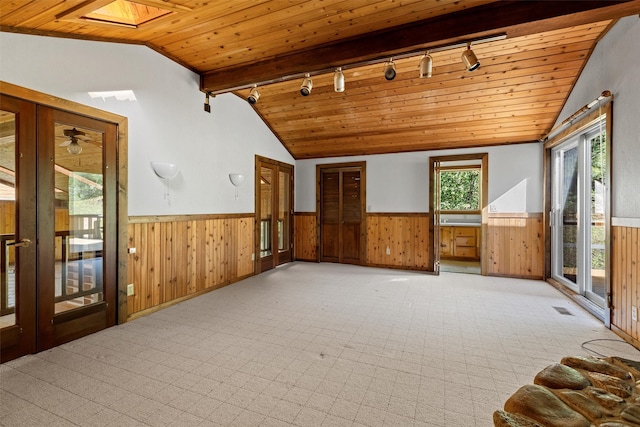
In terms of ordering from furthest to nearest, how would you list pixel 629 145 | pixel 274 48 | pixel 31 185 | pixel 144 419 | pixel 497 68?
pixel 497 68 → pixel 274 48 → pixel 629 145 → pixel 31 185 → pixel 144 419

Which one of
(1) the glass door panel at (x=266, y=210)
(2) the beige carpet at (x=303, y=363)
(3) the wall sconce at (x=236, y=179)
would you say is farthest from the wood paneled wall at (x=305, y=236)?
(2) the beige carpet at (x=303, y=363)

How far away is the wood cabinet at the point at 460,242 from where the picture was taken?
700cm

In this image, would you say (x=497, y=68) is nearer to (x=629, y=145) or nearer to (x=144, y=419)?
(x=629, y=145)

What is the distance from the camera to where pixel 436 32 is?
→ 9.27 ft

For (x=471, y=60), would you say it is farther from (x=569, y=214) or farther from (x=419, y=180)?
(x=419, y=180)

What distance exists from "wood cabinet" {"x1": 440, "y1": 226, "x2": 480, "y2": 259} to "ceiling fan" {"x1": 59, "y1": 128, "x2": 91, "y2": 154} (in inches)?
272

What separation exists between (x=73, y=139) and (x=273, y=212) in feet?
11.7

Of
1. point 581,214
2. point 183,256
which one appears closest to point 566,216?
point 581,214

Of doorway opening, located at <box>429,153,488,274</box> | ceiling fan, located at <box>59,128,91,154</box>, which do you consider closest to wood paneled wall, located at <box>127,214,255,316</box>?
ceiling fan, located at <box>59,128,91,154</box>

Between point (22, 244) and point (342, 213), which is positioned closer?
point (22, 244)

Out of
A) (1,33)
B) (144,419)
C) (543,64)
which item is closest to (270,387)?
(144,419)

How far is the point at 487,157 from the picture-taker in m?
5.37

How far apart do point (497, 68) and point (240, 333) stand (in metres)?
4.24

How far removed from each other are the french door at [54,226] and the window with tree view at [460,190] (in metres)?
7.35
